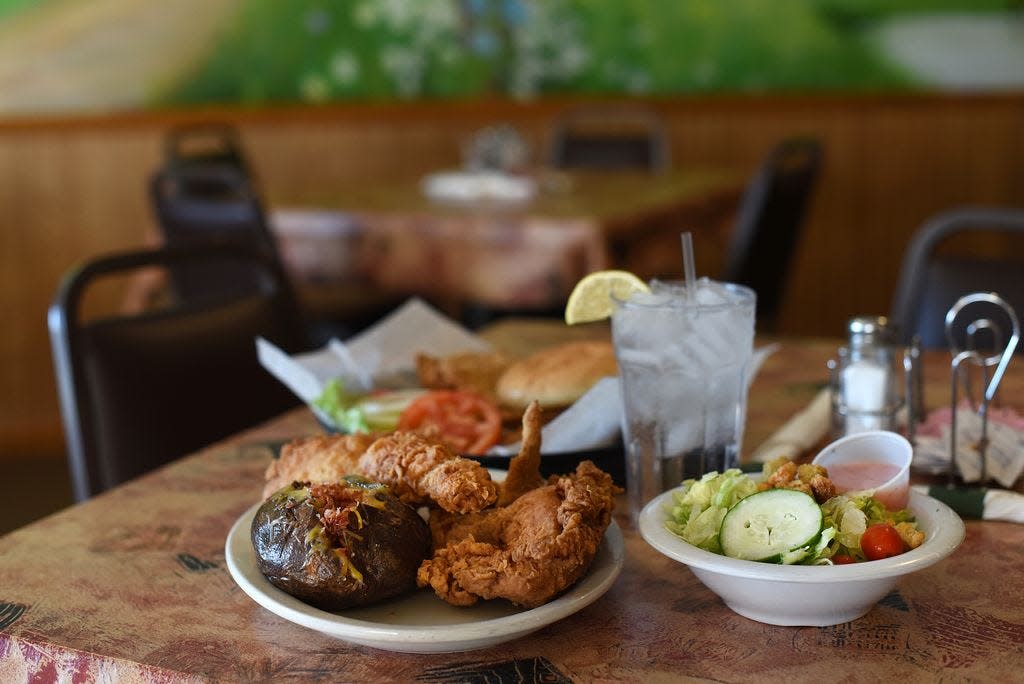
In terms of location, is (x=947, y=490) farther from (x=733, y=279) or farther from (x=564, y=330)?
(x=733, y=279)

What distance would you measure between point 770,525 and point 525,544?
0.53ft

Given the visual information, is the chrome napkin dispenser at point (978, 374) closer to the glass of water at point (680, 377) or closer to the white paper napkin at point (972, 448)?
the white paper napkin at point (972, 448)

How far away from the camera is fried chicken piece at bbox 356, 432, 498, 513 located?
2.78ft

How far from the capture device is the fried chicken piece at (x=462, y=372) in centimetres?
132

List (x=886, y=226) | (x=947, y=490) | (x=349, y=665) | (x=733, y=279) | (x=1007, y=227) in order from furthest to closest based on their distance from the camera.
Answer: (x=886, y=226)
(x=733, y=279)
(x=1007, y=227)
(x=947, y=490)
(x=349, y=665)

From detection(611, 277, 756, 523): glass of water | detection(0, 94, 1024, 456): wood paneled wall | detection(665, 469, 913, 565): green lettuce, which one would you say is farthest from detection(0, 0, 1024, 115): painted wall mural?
detection(665, 469, 913, 565): green lettuce

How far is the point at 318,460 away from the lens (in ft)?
3.15

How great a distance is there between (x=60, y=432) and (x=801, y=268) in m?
2.83

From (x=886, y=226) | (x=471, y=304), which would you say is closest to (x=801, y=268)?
(x=886, y=226)

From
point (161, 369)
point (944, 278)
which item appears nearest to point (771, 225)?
point (944, 278)

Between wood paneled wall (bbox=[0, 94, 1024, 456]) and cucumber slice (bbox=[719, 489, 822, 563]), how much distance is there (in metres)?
3.88

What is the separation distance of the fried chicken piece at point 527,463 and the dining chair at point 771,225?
2.06m

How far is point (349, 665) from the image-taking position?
807mm

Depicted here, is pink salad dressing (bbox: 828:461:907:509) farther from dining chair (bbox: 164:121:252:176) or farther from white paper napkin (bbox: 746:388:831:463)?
dining chair (bbox: 164:121:252:176)
